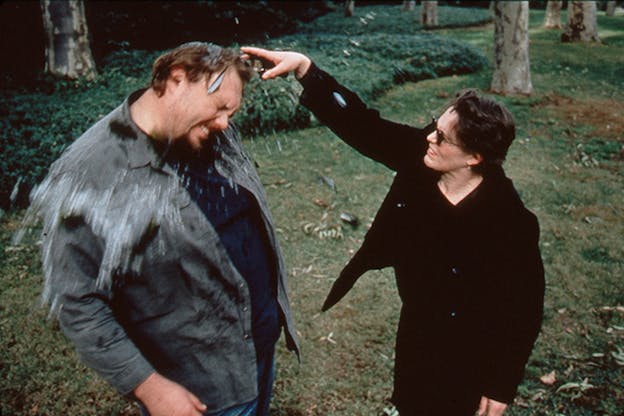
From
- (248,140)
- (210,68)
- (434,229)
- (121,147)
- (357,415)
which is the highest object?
(210,68)

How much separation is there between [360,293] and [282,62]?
10.7 feet

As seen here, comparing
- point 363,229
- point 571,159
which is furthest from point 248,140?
point 571,159

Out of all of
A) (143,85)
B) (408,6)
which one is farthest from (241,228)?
(408,6)

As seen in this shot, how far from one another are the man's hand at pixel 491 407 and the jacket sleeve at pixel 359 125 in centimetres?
137

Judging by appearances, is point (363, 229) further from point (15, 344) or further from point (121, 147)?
point (121, 147)

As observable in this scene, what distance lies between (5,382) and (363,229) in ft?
14.1

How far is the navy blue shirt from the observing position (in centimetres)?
206

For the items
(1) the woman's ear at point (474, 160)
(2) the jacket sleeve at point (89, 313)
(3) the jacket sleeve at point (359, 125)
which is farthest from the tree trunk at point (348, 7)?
(2) the jacket sleeve at point (89, 313)

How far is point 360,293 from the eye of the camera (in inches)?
208

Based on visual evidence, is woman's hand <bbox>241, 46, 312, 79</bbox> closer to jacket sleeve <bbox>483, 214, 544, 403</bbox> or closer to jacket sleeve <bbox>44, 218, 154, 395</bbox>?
jacket sleeve <bbox>44, 218, 154, 395</bbox>

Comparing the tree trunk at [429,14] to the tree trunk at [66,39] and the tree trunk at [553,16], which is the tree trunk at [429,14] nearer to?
the tree trunk at [553,16]

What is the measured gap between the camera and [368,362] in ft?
14.2

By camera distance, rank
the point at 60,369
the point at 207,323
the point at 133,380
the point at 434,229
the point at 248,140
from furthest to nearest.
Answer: the point at 248,140
the point at 60,369
the point at 434,229
the point at 207,323
the point at 133,380

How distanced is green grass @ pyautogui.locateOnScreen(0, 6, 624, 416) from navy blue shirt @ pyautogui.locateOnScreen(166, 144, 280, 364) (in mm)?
1700
